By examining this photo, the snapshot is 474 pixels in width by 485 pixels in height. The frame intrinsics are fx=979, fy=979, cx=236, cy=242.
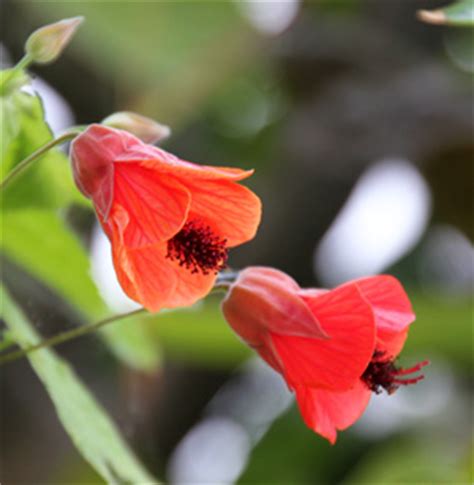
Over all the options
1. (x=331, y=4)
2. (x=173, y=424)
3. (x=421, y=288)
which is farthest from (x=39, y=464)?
(x=331, y=4)

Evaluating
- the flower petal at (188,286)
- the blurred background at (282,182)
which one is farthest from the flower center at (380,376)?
the blurred background at (282,182)

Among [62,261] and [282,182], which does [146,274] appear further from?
[282,182]

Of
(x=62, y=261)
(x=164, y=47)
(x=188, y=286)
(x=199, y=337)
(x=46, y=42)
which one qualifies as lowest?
(x=199, y=337)

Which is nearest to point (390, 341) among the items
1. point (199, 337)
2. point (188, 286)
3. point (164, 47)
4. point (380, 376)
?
point (380, 376)

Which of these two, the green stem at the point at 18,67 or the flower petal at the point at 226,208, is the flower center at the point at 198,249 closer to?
the flower petal at the point at 226,208

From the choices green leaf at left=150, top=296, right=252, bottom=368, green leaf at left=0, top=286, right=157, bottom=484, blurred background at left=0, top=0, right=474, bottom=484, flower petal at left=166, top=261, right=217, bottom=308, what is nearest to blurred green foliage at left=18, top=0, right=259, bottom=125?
blurred background at left=0, top=0, right=474, bottom=484
